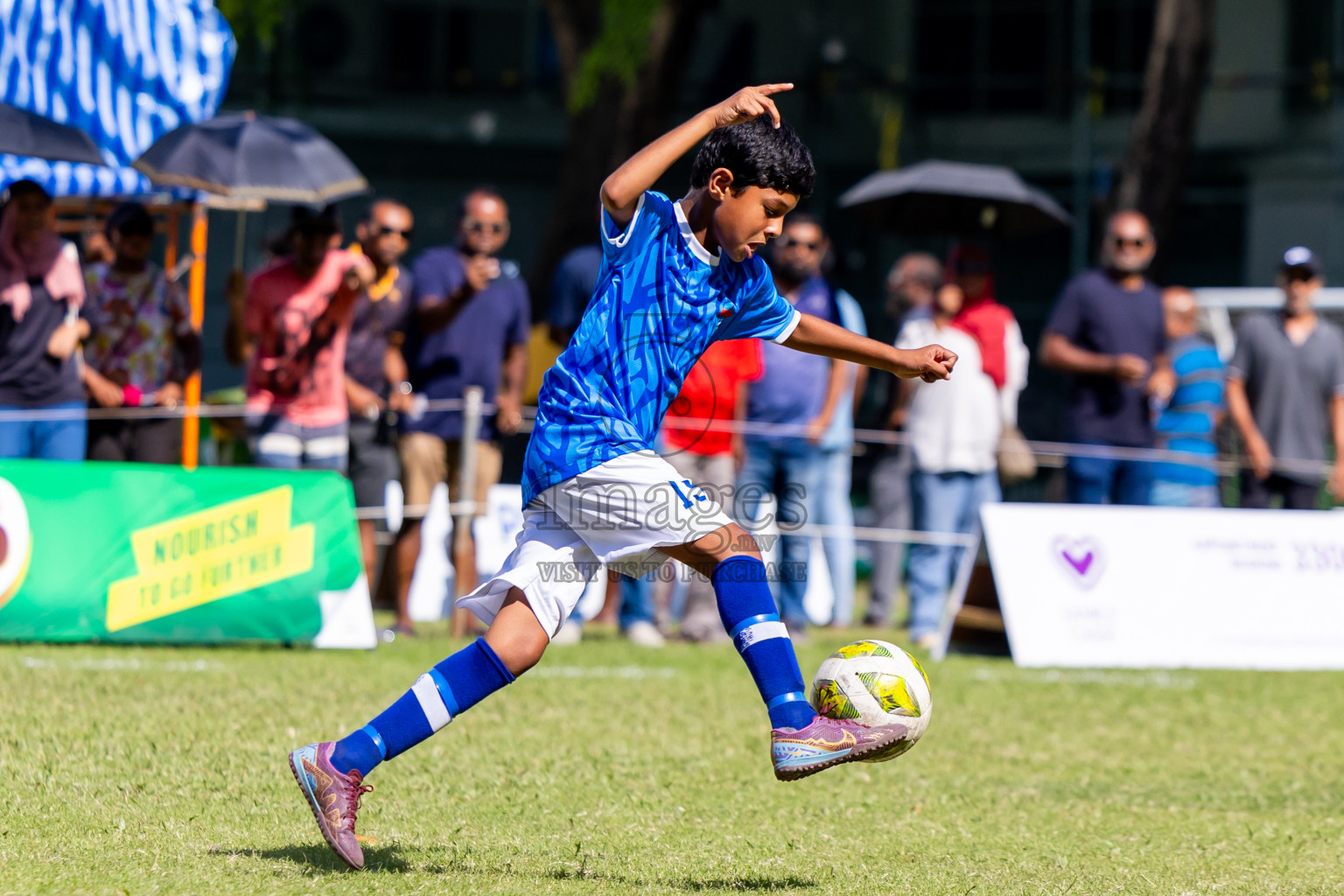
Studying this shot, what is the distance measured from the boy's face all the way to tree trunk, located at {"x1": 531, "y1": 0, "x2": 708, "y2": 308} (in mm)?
11733

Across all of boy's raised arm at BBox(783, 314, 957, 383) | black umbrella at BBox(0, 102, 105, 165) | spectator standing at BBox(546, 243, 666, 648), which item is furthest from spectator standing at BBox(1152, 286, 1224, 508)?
black umbrella at BBox(0, 102, 105, 165)

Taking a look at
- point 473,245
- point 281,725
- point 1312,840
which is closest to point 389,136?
point 473,245

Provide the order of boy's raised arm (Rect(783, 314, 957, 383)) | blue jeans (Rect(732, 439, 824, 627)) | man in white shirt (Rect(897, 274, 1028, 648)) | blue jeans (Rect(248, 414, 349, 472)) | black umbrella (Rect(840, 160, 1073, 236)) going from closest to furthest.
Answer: boy's raised arm (Rect(783, 314, 957, 383)) → blue jeans (Rect(248, 414, 349, 472)) → blue jeans (Rect(732, 439, 824, 627)) → man in white shirt (Rect(897, 274, 1028, 648)) → black umbrella (Rect(840, 160, 1073, 236))

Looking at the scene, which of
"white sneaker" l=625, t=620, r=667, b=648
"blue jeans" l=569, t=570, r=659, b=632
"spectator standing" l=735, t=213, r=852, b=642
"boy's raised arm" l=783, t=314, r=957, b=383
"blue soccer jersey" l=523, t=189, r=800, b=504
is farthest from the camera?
"spectator standing" l=735, t=213, r=852, b=642

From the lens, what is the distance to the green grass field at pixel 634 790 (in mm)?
4430

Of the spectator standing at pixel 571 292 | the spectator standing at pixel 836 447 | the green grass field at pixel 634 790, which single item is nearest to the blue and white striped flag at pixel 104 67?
the spectator standing at pixel 571 292

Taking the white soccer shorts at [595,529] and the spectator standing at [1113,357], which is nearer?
the white soccer shorts at [595,529]

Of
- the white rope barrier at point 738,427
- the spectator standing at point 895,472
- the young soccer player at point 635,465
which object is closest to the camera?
the young soccer player at point 635,465

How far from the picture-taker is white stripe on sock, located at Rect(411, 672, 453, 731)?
4.37m

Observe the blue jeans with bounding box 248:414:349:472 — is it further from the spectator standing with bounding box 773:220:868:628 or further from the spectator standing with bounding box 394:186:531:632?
the spectator standing with bounding box 773:220:868:628

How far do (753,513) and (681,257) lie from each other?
5560 millimetres

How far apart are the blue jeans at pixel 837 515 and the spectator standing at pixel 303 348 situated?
2968 millimetres

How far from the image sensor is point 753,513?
392 inches

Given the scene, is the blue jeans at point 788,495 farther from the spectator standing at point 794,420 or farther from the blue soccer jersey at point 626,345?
the blue soccer jersey at point 626,345
